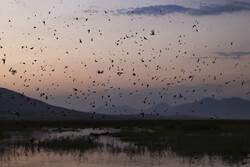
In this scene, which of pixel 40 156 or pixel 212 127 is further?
pixel 212 127

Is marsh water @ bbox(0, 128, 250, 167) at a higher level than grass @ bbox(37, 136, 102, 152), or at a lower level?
lower

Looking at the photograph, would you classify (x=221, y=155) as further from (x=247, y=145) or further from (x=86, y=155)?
(x=86, y=155)

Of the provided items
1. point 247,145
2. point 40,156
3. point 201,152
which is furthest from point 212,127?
point 40,156

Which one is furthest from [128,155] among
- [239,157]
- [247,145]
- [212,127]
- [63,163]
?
[212,127]

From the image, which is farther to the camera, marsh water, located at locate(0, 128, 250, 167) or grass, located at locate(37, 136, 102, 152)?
grass, located at locate(37, 136, 102, 152)

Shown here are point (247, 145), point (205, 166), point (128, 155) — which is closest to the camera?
point (205, 166)

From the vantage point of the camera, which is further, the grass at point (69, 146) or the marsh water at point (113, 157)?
the grass at point (69, 146)

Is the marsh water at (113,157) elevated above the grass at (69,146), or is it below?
below

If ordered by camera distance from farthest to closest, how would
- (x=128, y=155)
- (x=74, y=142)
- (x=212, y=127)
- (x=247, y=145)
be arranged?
(x=212, y=127) → (x=74, y=142) → (x=247, y=145) → (x=128, y=155)

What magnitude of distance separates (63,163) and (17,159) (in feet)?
12.8

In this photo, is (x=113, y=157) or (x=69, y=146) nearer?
(x=113, y=157)

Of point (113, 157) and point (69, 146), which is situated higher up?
point (69, 146)

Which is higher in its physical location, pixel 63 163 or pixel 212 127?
pixel 212 127

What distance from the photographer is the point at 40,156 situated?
110ft
